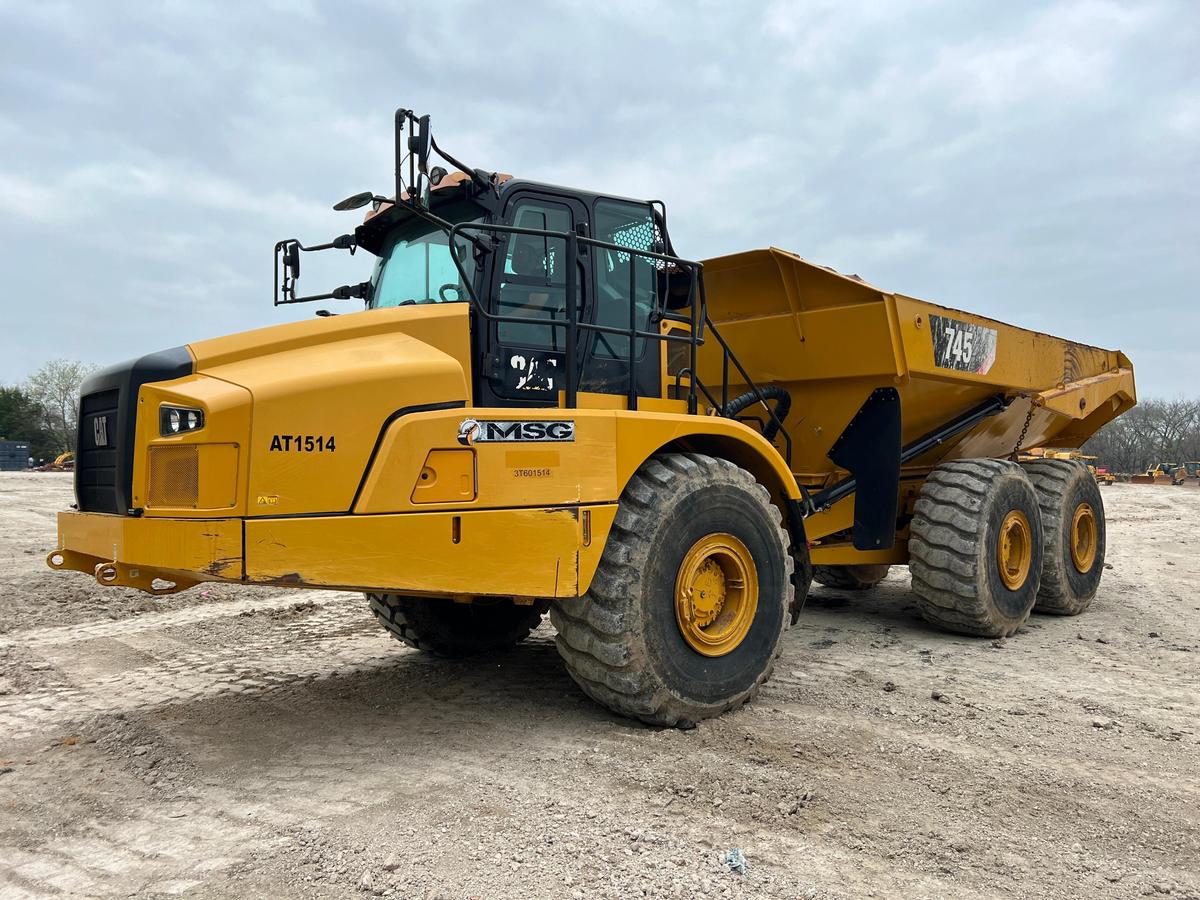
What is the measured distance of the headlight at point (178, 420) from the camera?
347cm

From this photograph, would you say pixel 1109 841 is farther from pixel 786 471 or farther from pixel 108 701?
pixel 108 701

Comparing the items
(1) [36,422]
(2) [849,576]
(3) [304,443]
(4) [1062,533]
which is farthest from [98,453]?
(1) [36,422]

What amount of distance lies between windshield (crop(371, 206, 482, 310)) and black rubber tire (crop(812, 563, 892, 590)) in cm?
574

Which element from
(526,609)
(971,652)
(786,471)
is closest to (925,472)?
(971,652)

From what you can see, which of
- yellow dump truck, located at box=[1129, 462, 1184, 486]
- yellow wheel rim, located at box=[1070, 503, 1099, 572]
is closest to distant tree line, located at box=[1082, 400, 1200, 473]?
yellow dump truck, located at box=[1129, 462, 1184, 486]

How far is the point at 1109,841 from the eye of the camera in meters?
3.15

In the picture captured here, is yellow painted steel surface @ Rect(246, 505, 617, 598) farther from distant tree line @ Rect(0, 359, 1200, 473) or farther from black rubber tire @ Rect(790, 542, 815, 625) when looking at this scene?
distant tree line @ Rect(0, 359, 1200, 473)

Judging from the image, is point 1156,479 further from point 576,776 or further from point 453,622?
point 576,776

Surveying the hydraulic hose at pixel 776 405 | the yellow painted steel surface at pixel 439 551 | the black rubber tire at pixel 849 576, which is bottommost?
the black rubber tire at pixel 849 576

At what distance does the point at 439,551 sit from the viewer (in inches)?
148

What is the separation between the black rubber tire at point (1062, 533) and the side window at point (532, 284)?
5.38 meters

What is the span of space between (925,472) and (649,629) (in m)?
4.40

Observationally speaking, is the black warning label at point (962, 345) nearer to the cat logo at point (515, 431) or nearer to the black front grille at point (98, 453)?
the cat logo at point (515, 431)

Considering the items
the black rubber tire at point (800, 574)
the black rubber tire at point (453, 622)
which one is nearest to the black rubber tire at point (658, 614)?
the black rubber tire at point (800, 574)
